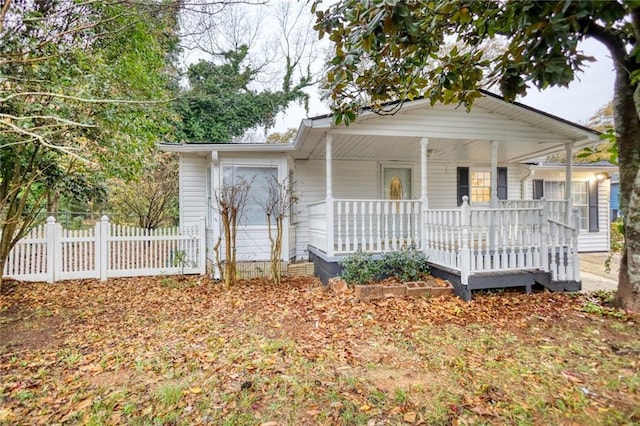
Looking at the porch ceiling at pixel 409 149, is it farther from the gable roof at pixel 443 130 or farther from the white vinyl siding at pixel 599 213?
the white vinyl siding at pixel 599 213

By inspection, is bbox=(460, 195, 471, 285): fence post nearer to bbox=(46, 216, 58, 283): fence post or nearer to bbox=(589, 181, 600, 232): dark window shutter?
bbox=(46, 216, 58, 283): fence post

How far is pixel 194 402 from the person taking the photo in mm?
2617

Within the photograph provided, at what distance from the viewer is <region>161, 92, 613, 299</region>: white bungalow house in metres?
5.57

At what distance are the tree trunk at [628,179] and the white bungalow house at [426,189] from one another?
108 cm

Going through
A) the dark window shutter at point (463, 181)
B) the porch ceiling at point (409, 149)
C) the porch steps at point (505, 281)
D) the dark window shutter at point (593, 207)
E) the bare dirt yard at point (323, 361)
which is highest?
the porch ceiling at point (409, 149)

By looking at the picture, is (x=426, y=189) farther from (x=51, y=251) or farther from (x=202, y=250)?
(x=51, y=251)

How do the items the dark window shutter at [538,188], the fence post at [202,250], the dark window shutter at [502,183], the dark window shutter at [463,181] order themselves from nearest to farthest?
1. the fence post at [202,250]
2. the dark window shutter at [463,181]
3. the dark window shutter at [502,183]
4. the dark window shutter at [538,188]

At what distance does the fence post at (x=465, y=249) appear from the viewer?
5.19 meters

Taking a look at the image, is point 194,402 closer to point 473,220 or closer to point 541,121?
point 473,220

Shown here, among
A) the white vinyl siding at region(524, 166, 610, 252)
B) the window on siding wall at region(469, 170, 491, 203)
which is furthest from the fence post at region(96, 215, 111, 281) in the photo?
the white vinyl siding at region(524, 166, 610, 252)

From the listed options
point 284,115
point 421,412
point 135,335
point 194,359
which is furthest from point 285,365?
point 284,115

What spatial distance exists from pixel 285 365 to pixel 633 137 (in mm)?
5600

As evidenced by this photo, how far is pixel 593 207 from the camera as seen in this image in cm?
1136

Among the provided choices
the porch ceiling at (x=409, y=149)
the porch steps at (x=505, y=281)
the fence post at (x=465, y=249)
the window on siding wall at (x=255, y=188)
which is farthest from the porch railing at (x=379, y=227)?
the window on siding wall at (x=255, y=188)
